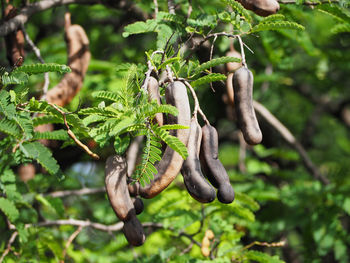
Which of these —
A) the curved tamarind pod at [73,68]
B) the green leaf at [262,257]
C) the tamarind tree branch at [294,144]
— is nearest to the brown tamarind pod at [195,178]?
the green leaf at [262,257]

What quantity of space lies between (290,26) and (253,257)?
124 centimetres

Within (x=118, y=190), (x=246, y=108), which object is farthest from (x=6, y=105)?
(x=246, y=108)

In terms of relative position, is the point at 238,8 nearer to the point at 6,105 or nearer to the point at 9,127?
the point at 6,105

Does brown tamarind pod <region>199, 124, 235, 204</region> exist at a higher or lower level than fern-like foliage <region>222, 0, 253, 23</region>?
lower

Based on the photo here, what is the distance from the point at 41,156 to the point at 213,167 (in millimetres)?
903

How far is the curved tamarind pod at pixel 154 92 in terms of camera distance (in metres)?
1.69

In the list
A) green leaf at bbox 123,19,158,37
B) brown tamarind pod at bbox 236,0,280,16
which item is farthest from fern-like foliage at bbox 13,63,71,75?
brown tamarind pod at bbox 236,0,280,16

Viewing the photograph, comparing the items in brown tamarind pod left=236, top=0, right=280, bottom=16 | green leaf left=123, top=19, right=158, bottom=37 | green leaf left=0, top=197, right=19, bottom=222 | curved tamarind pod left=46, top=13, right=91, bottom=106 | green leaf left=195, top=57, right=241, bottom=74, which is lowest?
green leaf left=0, top=197, right=19, bottom=222

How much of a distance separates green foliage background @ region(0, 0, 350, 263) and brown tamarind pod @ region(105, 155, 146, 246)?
2.9 inches

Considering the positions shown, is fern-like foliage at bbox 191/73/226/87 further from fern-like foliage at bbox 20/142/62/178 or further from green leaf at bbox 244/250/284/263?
green leaf at bbox 244/250/284/263

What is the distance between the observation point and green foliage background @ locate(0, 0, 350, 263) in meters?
1.97

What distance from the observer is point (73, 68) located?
3055 millimetres

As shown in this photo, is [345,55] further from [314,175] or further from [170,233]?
[170,233]

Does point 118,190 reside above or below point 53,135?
above
